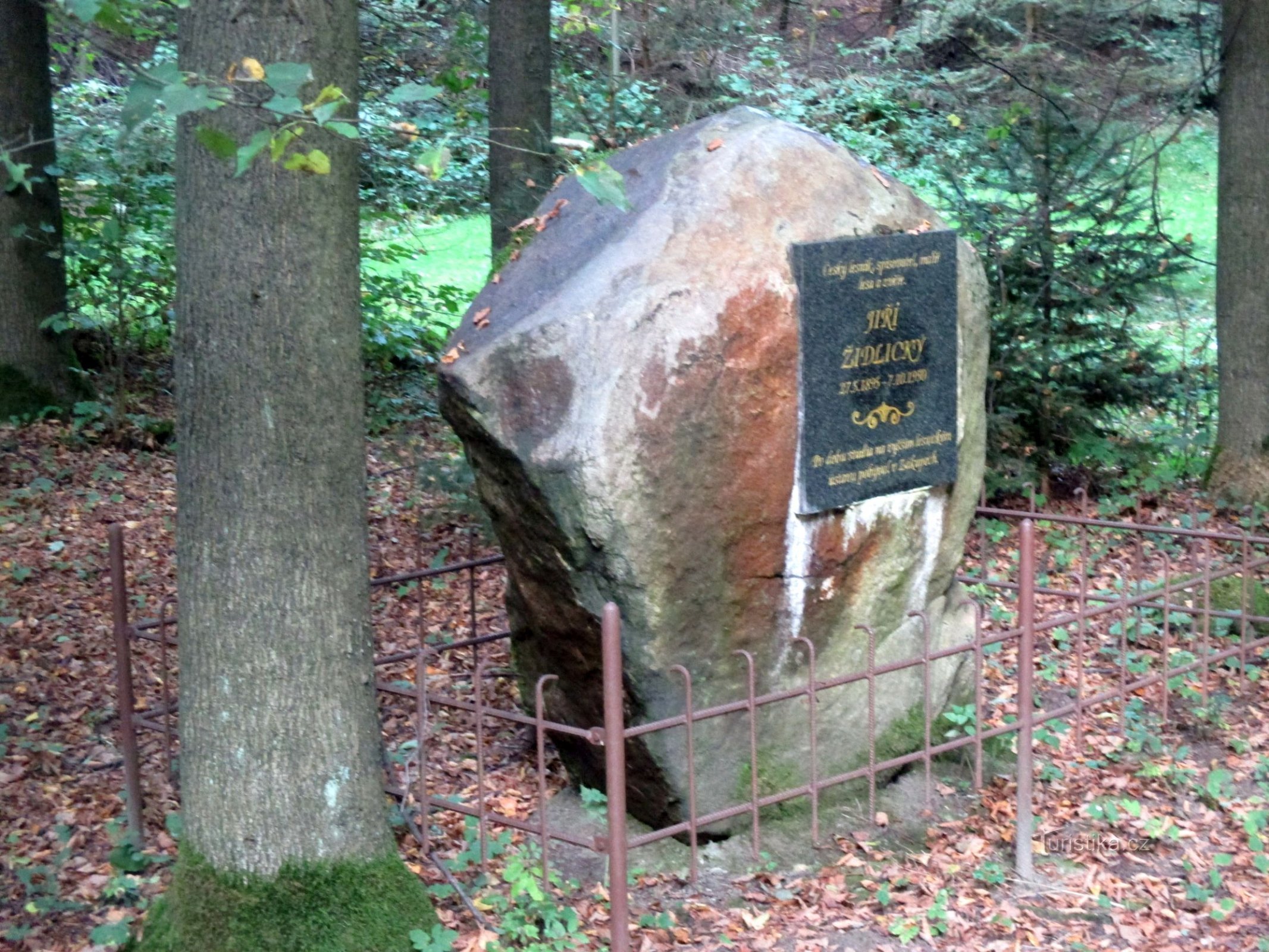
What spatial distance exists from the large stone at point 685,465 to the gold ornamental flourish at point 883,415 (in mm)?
289

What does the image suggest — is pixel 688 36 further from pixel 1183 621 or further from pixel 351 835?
pixel 351 835

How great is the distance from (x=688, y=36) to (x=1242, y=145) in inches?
→ 340

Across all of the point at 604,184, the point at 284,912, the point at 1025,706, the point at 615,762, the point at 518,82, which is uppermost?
the point at 518,82

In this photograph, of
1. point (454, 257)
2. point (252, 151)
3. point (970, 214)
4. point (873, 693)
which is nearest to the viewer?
point (252, 151)

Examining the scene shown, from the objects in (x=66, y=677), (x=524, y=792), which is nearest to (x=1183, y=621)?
(x=524, y=792)

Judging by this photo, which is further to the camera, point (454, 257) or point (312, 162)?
point (454, 257)

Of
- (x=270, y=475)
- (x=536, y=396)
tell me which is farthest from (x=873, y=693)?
(x=270, y=475)

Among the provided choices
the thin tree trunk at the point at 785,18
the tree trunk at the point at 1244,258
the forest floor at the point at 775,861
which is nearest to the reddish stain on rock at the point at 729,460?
the forest floor at the point at 775,861

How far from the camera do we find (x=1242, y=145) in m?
7.95

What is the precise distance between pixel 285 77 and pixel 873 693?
9.50 feet

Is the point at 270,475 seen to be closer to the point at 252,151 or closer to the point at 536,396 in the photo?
the point at 536,396

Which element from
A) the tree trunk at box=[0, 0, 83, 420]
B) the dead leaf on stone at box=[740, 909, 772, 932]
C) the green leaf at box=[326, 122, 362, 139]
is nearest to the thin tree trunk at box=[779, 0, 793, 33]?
the tree trunk at box=[0, 0, 83, 420]

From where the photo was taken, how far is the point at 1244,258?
802 centimetres

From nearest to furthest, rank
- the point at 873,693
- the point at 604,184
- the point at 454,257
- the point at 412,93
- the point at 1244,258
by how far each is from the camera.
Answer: the point at 412,93 < the point at 604,184 < the point at 873,693 < the point at 1244,258 < the point at 454,257
